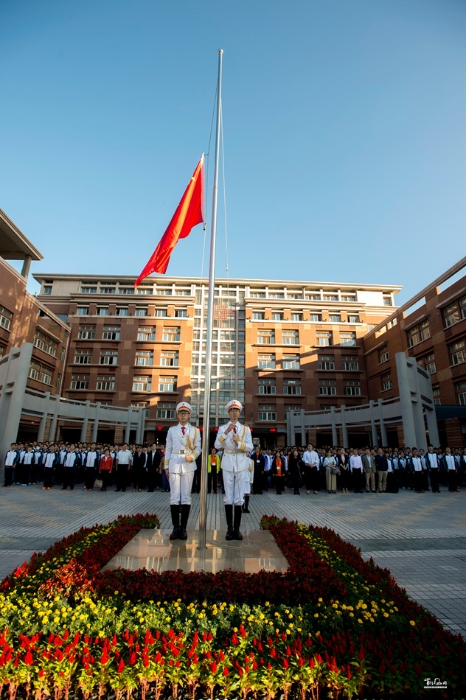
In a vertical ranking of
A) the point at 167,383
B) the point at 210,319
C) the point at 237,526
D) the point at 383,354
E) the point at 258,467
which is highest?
the point at 383,354

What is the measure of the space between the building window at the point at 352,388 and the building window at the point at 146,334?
953 inches

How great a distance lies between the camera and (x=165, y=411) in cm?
4284

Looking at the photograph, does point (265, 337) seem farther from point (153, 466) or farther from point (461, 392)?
point (153, 466)

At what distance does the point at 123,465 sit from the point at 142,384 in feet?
94.5

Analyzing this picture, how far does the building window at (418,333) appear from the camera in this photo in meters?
32.7

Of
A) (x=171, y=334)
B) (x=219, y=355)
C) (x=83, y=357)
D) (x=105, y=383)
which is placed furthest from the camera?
(x=219, y=355)

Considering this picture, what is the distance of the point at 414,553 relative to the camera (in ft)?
22.2

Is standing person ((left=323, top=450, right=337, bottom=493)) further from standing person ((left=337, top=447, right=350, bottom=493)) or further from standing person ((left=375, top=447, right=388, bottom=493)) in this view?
standing person ((left=375, top=447, right=388, bottom=493))

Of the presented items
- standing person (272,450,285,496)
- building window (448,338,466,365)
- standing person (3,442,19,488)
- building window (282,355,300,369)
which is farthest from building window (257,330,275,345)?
standing person (3,442,19,488)

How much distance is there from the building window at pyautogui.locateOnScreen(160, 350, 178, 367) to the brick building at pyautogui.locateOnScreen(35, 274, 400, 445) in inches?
4.8

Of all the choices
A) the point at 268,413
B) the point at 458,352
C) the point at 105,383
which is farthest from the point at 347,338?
the point at 105,383

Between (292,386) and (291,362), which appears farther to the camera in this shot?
(291,362)

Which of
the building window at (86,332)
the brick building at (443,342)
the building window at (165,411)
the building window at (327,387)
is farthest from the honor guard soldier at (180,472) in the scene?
the building window at (86,332)

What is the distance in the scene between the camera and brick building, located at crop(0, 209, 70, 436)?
99.7 feet
